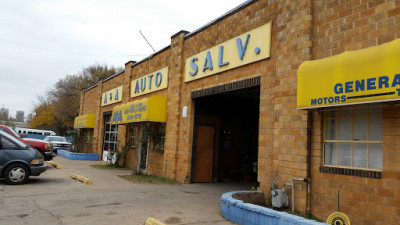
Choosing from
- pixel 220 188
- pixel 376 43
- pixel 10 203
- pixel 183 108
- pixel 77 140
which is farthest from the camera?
pixel 77 140

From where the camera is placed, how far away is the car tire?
386 inches

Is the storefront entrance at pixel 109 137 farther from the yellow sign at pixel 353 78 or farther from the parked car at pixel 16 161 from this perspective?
the yellow sign at pixel 353 78

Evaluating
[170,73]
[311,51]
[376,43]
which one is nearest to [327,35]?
[311,51]

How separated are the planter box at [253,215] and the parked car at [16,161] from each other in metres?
6.46

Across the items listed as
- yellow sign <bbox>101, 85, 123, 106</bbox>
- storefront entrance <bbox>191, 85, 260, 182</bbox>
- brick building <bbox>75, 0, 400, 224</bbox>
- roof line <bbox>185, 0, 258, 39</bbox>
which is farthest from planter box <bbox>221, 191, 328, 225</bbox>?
yellow sign <bbox>101, 85, 123, 106</bbox>

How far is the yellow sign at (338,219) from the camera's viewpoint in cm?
556

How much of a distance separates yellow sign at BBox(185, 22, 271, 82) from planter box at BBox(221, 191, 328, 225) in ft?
12.3

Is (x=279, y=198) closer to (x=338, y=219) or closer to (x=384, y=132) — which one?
(x=338, y=219)

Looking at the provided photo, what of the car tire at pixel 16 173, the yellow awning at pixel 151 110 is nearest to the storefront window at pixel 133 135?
the yellow awning at pixel 151 110

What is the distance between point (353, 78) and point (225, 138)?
8330 millimetres

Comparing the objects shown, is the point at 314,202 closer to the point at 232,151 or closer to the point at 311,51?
the point at 311,51

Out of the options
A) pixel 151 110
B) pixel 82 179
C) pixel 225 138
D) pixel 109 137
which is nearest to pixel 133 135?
pixel 151 110

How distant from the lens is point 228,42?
9.81 meters

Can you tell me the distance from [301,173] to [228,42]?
4724 millimetres
